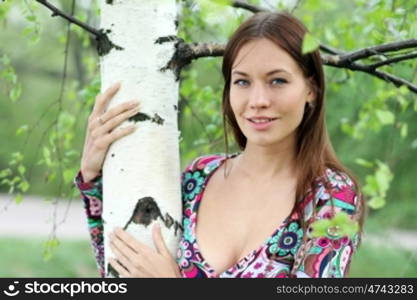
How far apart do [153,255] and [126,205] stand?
0.46ft

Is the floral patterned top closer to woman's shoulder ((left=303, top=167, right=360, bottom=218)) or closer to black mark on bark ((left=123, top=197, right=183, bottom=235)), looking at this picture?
woman's shoulder ((left=303, top=167, right=360, bottom=218))

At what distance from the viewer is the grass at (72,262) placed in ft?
27.2

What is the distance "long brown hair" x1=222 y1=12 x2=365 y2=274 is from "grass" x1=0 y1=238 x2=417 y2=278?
629 cm

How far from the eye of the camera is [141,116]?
1.79 m

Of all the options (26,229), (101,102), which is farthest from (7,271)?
(101,102)

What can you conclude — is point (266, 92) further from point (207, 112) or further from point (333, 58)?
point (207, 112)

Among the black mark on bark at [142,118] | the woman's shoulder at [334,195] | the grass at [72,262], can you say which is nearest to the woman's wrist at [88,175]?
the black mark on bark at [142,118]

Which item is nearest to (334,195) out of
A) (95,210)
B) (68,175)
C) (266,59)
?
(266,59)

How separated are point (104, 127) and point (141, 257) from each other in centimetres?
34

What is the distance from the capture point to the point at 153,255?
178 centimetres

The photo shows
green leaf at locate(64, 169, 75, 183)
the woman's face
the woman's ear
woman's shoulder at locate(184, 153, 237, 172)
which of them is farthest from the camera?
green leaf at locate(64, 169, 75, 183)

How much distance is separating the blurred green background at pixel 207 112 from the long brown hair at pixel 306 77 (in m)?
0.07

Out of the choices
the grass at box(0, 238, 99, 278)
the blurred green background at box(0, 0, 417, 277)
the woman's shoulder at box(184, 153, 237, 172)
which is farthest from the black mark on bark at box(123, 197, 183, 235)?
the grass at box(0, 238, 99, 278)

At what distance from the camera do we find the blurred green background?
8.23 ft
